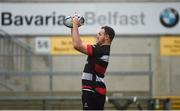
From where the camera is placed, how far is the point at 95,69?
23.3 feet

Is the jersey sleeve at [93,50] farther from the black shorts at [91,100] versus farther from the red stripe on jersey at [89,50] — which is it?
the black shorts at [91,100]

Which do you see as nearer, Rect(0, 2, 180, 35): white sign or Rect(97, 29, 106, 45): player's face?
Rect(97, 29, 106, 45): player's face

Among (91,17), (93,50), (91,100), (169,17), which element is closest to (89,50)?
(93,50)

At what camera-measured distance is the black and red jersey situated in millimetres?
7062

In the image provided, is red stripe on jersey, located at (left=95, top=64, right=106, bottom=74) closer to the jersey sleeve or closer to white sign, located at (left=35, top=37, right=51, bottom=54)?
the jersey sleeve

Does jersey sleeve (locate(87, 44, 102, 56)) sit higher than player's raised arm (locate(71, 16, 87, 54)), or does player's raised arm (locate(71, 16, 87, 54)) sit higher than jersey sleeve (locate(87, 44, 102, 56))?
player's raised arm (locate(71, 16, 87, 54))

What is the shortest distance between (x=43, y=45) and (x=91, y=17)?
1700mm

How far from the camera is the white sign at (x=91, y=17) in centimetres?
1741

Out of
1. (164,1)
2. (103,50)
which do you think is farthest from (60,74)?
(103,50)

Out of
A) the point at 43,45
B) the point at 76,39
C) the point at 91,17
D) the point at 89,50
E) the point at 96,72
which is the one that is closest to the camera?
the point at 76,39

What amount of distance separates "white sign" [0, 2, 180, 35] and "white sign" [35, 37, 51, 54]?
1.08 feet

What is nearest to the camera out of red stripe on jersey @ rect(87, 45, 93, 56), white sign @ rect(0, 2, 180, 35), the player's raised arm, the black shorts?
the player's raised arm

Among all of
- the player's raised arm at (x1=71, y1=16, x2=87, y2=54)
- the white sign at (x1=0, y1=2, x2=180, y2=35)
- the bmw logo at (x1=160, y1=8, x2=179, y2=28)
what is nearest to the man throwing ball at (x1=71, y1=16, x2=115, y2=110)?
the player's raised arm at (x1=71, y1=16, x2=87, y2=54)

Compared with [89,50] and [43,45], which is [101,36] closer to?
[89,50]
